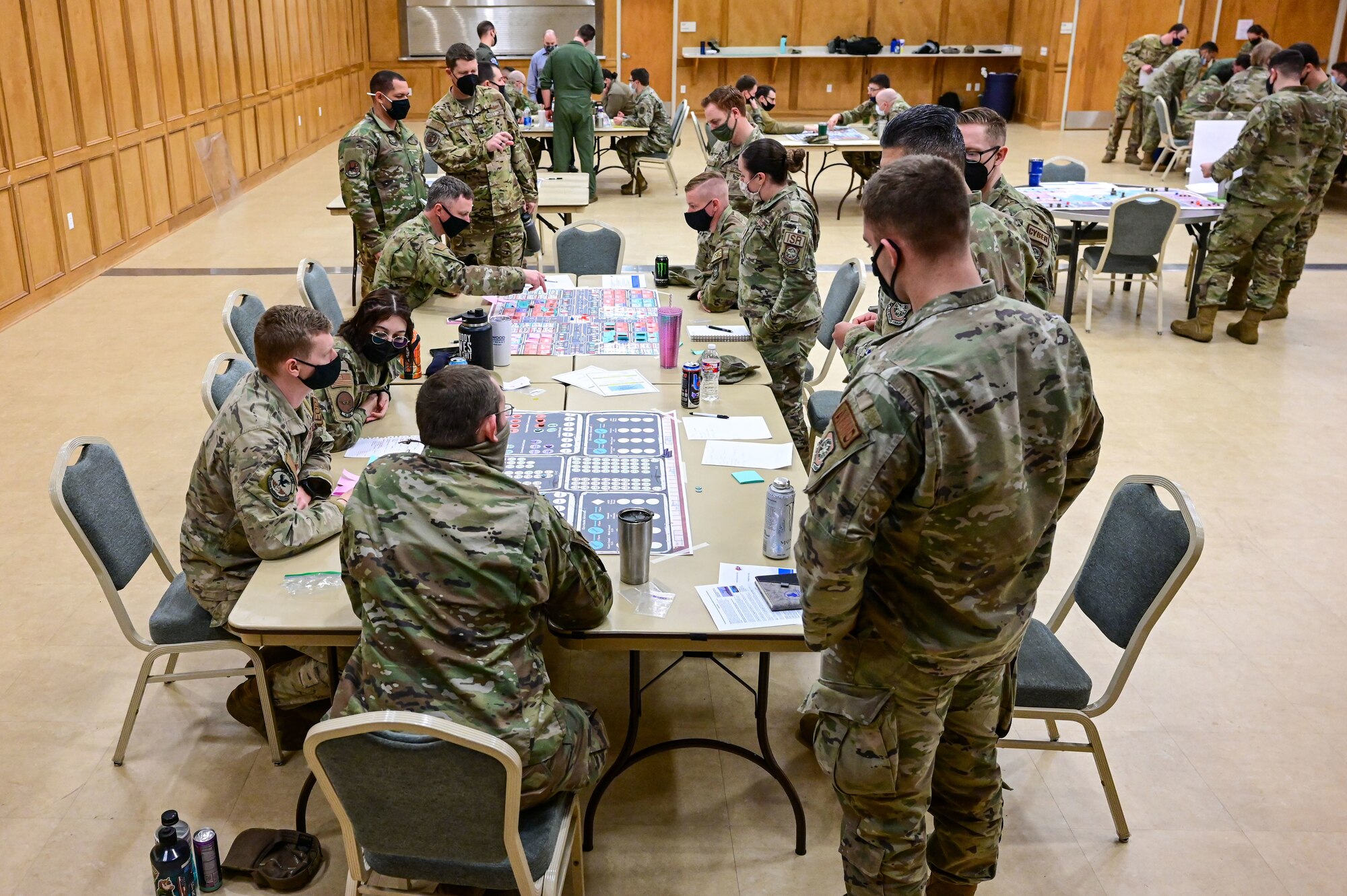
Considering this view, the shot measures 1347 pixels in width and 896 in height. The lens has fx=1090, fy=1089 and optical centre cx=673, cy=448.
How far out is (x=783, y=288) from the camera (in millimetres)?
4750

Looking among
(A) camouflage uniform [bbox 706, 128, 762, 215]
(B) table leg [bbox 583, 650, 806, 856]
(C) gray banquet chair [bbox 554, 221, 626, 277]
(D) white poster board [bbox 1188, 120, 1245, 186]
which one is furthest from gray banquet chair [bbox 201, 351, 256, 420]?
(D) white poster board [bbox 1188, 120, 1245, 186]

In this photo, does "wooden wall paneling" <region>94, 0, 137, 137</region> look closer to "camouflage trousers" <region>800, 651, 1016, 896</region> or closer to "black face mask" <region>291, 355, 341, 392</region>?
"black face mask" <region>291, 355, 341, 392</region>

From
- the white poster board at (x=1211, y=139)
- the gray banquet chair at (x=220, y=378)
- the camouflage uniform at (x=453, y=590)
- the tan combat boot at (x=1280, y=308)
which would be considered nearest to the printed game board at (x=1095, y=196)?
the white poster board at (x=1211, y=139)

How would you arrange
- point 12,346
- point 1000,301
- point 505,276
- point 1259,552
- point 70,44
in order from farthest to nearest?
point 70,44
point 12,346
point 505,276
point 1259,552
point 1000,301

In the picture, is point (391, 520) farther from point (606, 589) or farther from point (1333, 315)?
point (1333, 315)

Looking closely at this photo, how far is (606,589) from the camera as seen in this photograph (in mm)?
2605

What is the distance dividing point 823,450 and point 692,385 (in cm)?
179

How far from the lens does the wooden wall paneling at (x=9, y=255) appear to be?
7.20 m

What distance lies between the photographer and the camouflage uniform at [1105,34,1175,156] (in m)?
13.9

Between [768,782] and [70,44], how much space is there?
7.77m

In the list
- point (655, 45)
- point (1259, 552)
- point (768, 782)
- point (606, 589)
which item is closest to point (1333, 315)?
point (1259, 552)

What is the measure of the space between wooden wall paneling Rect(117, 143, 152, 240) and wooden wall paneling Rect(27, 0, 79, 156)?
740 mm

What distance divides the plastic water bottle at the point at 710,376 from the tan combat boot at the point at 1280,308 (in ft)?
18.8

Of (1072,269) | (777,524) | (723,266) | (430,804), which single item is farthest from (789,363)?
(1072,269)
